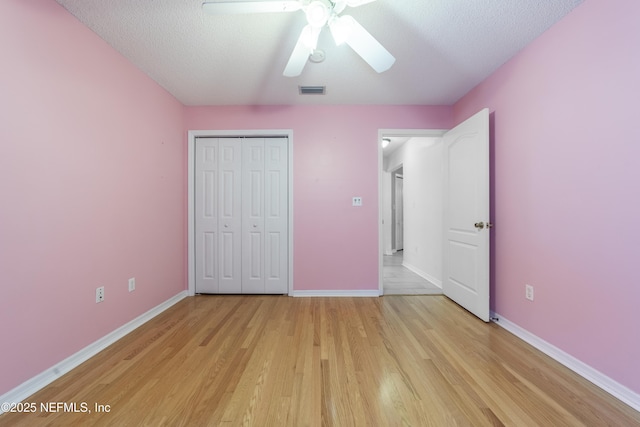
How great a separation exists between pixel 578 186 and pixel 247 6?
2.24 m

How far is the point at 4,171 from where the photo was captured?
1242 millimetres

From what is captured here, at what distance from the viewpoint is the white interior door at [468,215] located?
7.05ft

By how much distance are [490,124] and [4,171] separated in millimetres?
3517

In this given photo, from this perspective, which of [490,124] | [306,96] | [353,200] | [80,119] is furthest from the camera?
[353,200]

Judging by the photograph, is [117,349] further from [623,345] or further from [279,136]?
[623,345]

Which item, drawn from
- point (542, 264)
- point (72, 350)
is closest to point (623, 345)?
point (542, 264)

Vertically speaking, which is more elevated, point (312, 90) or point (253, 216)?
point (312, 90)

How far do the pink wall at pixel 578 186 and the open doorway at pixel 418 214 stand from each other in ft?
3.66

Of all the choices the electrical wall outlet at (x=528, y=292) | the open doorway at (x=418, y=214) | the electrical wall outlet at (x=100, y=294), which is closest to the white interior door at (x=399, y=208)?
the open doorway at (x=418, y=214)

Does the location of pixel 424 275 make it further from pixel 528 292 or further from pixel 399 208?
pixel 399 208

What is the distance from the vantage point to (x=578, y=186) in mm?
1510

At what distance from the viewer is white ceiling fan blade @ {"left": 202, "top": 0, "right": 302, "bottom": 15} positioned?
1217mm

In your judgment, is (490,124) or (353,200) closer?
(490,124)

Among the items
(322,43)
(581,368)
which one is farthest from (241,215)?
(581,368)
